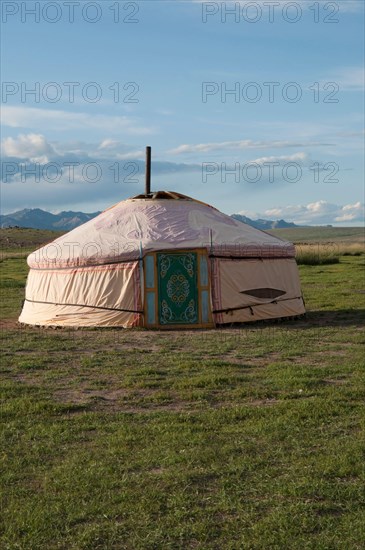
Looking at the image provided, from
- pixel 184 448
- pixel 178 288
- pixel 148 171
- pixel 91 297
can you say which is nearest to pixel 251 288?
pixel 178 288

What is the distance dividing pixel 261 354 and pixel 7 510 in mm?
5765

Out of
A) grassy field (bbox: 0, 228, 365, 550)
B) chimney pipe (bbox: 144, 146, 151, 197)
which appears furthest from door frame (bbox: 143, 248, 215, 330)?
chimney pipe (bbox: 144, 146, 151, 197)

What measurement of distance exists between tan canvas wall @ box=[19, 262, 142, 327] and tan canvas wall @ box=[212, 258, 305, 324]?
53.1 inches

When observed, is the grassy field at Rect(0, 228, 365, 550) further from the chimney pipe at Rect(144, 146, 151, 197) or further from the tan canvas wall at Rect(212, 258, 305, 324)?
the chimney pipe at Rect(144, 146, 151, 197)

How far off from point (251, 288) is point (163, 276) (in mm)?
1545

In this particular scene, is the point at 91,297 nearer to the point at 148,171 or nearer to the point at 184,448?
the point at 148,171

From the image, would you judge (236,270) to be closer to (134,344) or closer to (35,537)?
(134,344)

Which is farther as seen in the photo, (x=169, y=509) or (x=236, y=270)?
(x=236, y=270)

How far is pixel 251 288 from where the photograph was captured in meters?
13.0

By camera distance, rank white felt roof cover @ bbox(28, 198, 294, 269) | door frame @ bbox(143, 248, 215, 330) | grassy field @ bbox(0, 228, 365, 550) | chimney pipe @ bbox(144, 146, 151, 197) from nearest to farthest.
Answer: grassy field @ bbox(0, 228, 365, 550), door frame @ bbox(143, 248, 215, 330), white felt roof cover @ bbox(28, 198, 294, 269), chimney pipe @ bbox(144, 146, 151, 197)

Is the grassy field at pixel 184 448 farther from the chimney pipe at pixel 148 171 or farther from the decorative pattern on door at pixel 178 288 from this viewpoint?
the chimney pipe at pixel 148 171

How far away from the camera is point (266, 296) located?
43.5 ft

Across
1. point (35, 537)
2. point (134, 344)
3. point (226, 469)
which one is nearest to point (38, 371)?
point (134, 344)

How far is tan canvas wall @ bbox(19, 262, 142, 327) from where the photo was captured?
1255cm
